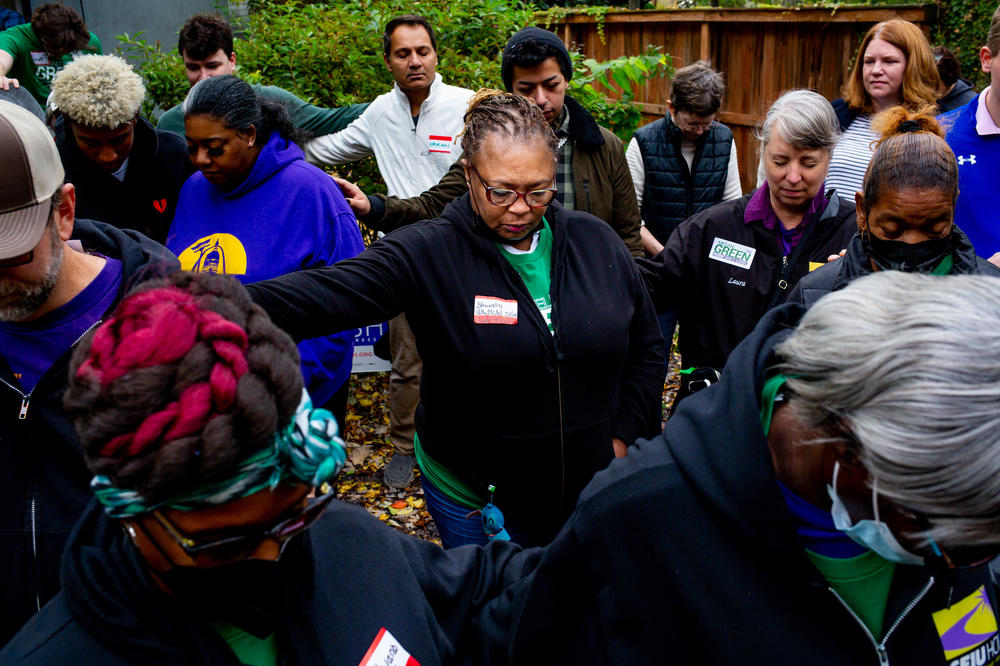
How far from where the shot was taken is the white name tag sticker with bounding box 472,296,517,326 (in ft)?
9.27

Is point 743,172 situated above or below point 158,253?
below

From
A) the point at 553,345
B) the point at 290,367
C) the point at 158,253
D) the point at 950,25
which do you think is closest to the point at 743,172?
Answer: the point at 950,25

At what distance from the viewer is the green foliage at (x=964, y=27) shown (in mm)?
9328

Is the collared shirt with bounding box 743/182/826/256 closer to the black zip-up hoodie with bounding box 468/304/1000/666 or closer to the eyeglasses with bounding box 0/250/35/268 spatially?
Answer: the black zip-up hoodie with bounding box 468/304/1000/666

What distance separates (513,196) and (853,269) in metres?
1.25

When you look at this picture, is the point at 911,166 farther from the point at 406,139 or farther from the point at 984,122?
the point at 406,139

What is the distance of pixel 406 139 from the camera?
5441 millimetres

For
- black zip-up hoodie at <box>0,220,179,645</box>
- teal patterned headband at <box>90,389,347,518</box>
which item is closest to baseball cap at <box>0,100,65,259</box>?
black zip-up hoodie at <box>0,220,179,645</box>

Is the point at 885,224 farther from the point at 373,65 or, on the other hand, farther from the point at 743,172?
the point at 743,172

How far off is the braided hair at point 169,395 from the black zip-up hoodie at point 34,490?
0.79 meters

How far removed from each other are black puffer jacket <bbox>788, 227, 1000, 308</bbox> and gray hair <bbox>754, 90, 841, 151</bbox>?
814 millimetres

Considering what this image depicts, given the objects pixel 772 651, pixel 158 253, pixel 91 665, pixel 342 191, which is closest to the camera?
pixel 91 665

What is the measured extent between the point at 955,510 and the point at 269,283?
2004 mm

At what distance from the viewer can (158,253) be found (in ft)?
7.86
